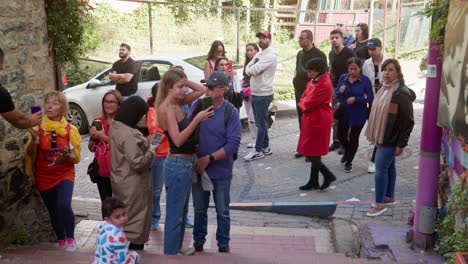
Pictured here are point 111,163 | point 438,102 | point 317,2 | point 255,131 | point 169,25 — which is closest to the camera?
point 438,102

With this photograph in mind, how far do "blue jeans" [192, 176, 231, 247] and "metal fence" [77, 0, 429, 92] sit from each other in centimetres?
986

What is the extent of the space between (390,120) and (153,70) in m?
6.07

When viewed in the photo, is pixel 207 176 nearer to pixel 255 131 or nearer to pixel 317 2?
pixel 255 131

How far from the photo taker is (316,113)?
751cm

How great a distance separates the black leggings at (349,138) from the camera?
8.26 metres

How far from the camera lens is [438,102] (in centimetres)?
491

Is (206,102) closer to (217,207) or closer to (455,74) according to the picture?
(217,207)

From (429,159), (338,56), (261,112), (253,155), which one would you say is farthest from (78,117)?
(429,159)

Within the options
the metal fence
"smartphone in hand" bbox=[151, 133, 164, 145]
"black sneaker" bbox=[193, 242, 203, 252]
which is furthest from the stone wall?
the metal fence

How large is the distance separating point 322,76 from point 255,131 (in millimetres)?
2512

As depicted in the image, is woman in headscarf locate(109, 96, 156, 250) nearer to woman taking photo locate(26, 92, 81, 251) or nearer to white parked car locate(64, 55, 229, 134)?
woman taking photo locate(26, 92, 81, 251)

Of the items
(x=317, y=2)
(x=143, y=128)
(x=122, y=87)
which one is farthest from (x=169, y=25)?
(x=143, y=128)

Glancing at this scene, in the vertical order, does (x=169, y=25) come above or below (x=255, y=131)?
above

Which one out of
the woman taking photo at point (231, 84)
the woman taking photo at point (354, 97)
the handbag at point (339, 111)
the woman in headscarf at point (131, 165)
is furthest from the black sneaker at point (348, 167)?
the woman in headscarf at point (131, 165)
